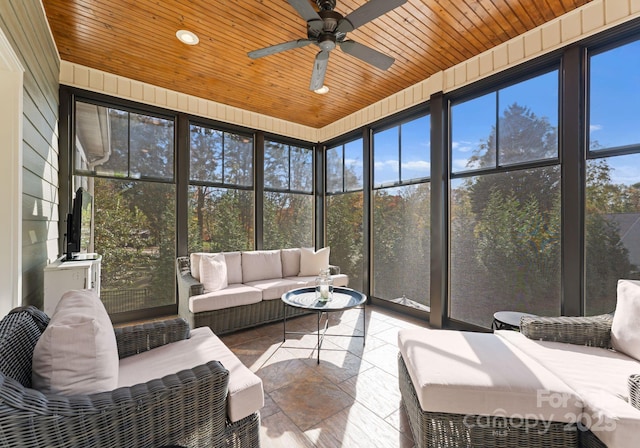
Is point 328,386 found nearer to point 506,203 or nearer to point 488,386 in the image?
point 488,386

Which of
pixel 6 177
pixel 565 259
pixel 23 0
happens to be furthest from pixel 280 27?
A: pixel 565 259

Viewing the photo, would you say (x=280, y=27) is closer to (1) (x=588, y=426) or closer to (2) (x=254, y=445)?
(2) (x=254, y=445)

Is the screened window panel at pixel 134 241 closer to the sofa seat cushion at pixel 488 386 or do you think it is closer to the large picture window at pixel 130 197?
the large picture window at pixel 130 197

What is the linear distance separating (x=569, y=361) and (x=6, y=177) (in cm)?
387

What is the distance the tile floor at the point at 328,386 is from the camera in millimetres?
1768

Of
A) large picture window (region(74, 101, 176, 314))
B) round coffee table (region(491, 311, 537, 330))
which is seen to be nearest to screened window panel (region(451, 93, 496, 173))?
round coffee table (region(491, 311, 537, 330))

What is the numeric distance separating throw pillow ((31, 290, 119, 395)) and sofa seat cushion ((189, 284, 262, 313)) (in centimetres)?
191

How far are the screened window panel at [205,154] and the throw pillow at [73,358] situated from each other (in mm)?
3436

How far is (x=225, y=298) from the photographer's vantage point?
3279mm

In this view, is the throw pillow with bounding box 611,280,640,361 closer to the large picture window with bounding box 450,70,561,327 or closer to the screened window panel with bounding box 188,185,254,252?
the large picture window with bounding box 450,70,561,327

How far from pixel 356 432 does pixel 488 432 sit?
0.77 metres

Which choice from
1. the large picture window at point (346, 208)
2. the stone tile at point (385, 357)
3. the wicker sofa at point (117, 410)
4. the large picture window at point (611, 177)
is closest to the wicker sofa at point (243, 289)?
the large picture window at point (346, 208)

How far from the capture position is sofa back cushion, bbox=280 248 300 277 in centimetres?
455

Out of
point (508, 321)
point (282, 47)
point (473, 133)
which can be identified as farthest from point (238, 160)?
point (508, 321)
